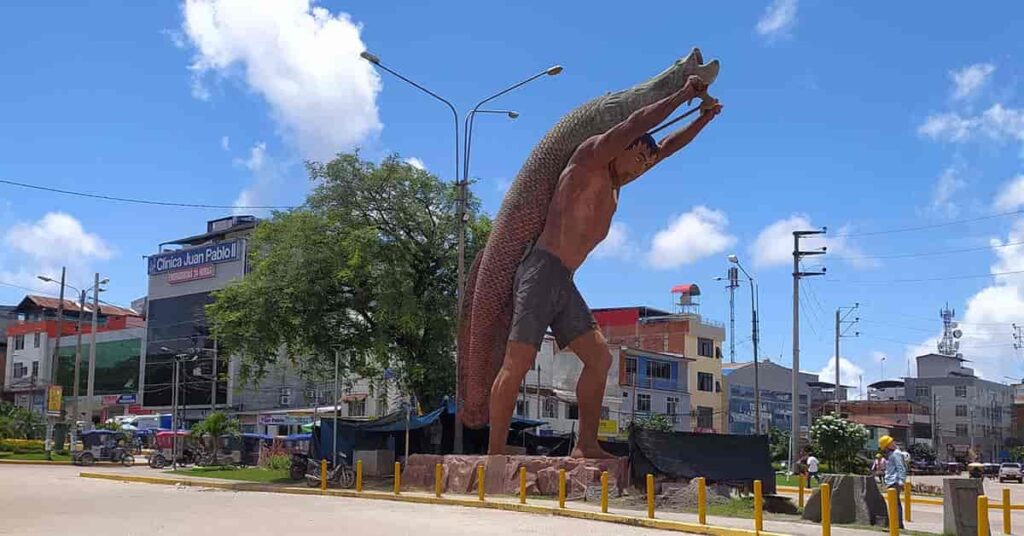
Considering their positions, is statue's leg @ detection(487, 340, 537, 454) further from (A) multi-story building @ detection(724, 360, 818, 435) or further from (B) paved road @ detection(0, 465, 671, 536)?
(A) multi-story building @ detection(724, 360, 818, 435)

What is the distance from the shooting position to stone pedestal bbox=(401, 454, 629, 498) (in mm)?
21422

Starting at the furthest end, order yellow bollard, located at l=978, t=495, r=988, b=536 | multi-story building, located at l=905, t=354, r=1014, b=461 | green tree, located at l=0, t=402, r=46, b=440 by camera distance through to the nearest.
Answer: multi-story building, located at l=905, t=354, r=1014, b=461 → green tree, located at l=0, t=402, r=46, b=440 → yellow bollard, located at l=978, t=495, r=988, b=536

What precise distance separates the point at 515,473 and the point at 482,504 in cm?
199

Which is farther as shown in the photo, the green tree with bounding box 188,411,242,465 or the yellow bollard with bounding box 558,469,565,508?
the green tree with bounding box 188,411,242,465

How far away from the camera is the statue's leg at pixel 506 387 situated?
910 inches

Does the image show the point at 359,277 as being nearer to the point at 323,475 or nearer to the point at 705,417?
the point at 323,475

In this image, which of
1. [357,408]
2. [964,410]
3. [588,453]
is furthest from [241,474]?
[964,410]

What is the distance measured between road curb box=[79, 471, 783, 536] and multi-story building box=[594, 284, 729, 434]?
4489 centimetres

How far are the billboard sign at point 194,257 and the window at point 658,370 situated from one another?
100 ft

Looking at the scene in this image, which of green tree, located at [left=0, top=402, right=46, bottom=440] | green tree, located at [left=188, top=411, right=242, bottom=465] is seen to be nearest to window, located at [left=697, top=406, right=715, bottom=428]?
green tree, located at [left=188, top=411, right=242, bottom=465]

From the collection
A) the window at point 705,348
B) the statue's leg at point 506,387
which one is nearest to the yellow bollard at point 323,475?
the statue's leg at point 506,387

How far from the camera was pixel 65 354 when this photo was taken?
8556cm

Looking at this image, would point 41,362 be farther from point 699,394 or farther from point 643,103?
A: point 643,103

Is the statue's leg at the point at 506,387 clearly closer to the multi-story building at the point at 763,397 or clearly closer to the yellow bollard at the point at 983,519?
the yellow bollard at the point at 983,519
